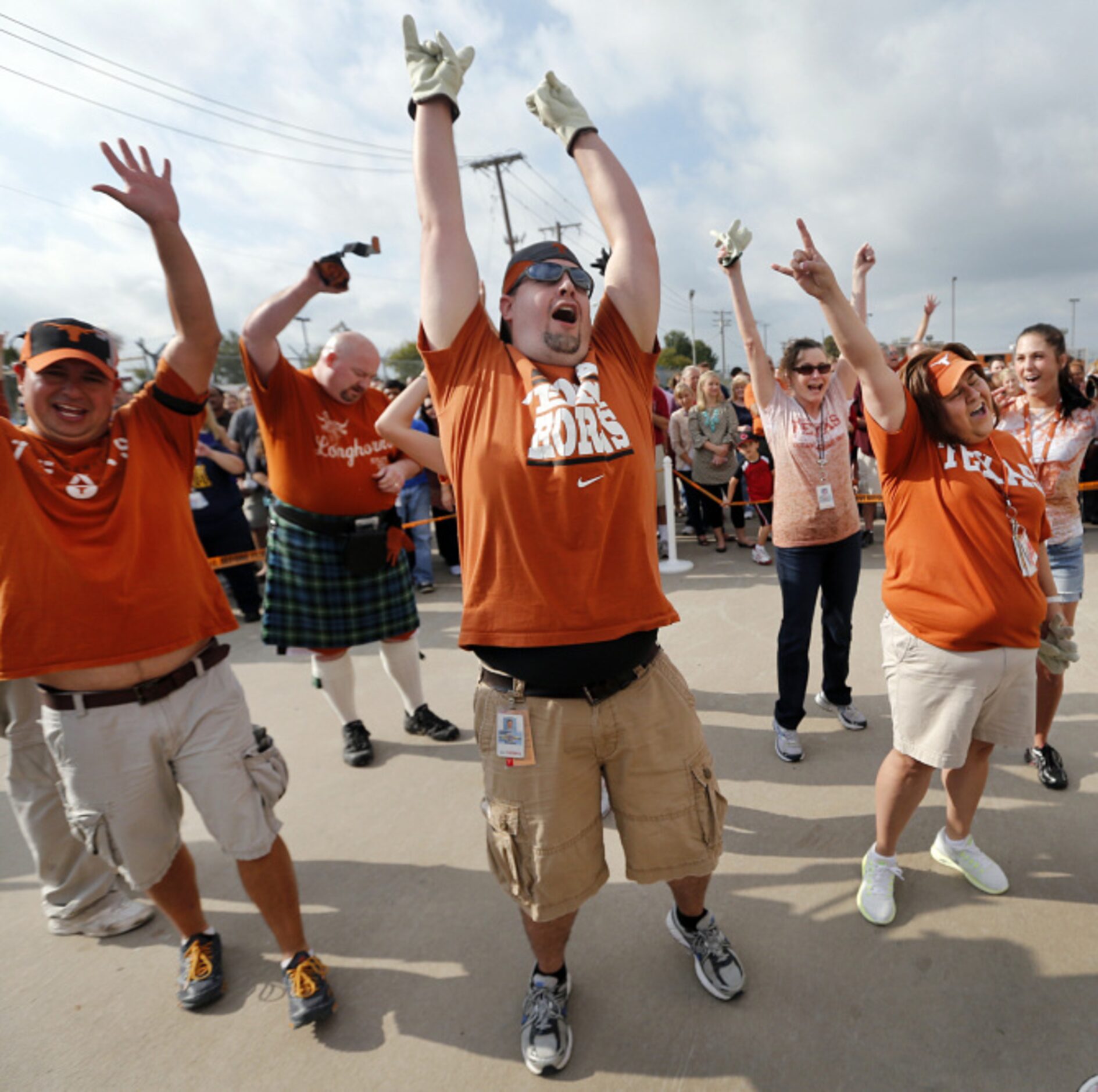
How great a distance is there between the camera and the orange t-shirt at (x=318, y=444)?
282 cm

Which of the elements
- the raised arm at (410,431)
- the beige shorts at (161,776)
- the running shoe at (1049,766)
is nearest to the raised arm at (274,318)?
the raised arm at (410,431)

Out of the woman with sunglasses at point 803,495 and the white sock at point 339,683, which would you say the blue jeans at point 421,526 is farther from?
the woman with sunglasses at point 803,495

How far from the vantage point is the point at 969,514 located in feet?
6.26

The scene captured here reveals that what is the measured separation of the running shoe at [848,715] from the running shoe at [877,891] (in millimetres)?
1088

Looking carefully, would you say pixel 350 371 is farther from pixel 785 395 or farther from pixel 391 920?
pixel 391 920

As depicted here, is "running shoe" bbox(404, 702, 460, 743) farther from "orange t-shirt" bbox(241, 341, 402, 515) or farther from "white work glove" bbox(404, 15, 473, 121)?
"white work glove" bbox(404, 15, 473, 121)

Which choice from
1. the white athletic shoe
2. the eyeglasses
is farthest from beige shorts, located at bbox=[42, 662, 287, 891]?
the eyeglasses

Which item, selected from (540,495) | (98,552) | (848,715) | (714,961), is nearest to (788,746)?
(848,715)

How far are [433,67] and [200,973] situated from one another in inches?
108

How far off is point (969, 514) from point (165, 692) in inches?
94.7

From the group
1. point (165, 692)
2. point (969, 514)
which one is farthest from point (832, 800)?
point (165, 692)

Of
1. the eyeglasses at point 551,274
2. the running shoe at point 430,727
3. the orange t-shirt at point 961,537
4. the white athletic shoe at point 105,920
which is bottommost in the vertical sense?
the white athletic shoe at point 105,920

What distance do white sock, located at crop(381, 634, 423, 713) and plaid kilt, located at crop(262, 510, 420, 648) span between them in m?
0.20

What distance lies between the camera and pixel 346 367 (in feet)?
9.75
